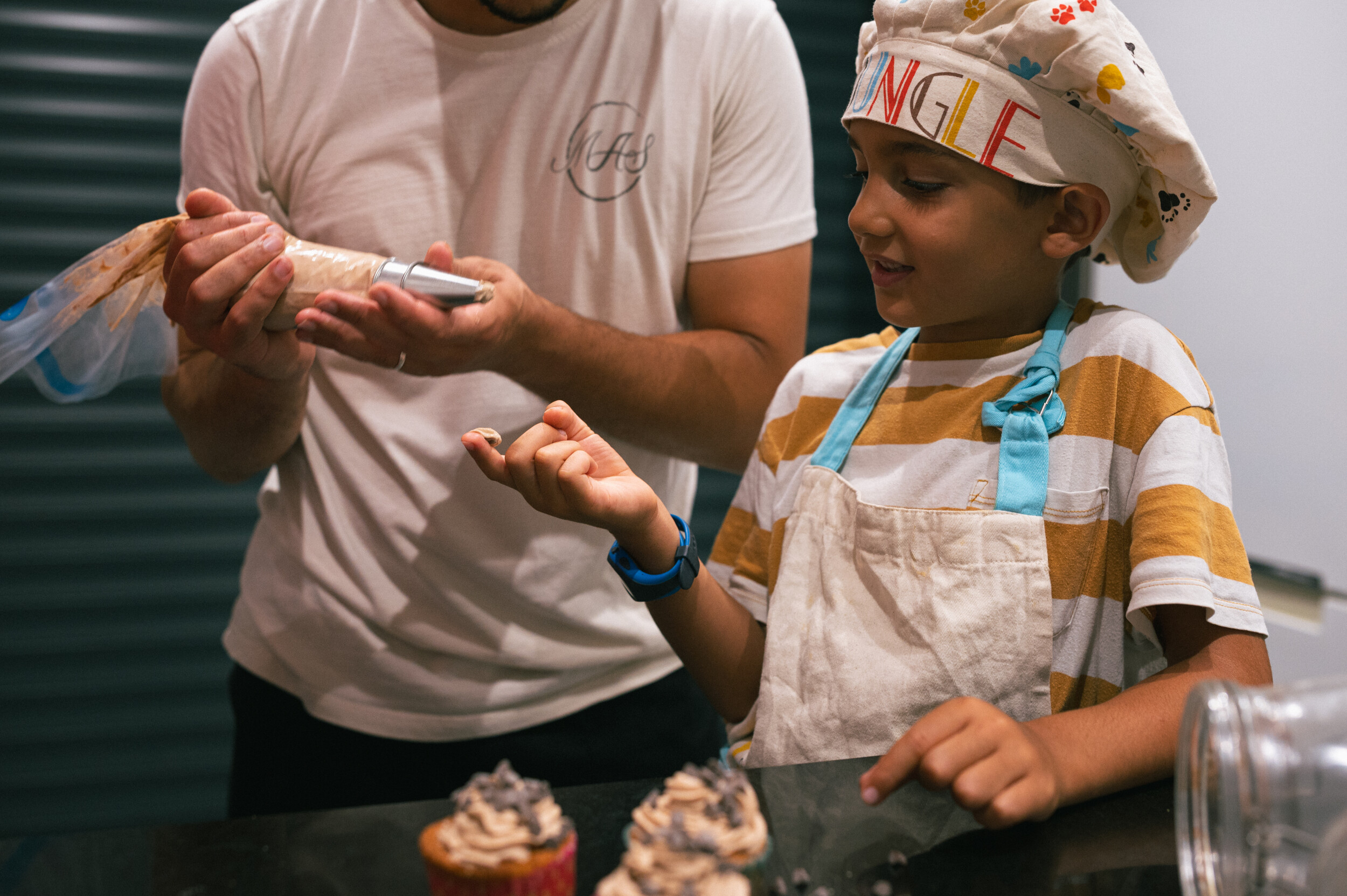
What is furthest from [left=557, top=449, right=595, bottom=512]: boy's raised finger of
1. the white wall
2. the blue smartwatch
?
the white wall

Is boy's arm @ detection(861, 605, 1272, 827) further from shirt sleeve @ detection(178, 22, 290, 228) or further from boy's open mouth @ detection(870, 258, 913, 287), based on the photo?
shirt sleeve @ detection(178, 22, 290, 228)

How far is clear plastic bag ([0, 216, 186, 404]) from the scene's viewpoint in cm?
131

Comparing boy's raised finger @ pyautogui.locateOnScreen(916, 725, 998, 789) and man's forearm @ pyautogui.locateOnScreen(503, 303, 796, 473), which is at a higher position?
boy's raised finger @ pyautogui.locateOnScreen(916, 725, 998, 789)

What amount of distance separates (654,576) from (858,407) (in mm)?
370

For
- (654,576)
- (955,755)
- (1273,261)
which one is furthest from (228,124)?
(1273,261)

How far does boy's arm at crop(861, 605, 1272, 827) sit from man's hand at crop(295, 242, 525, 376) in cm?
71

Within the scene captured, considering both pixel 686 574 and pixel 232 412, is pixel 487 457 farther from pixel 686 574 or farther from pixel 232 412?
pixel 232 412

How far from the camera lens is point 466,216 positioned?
5.26ft

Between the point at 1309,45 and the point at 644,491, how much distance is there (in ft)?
6.35

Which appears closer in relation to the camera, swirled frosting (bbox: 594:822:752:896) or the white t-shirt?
swirled frosting (bbox: 594:822:752:896)

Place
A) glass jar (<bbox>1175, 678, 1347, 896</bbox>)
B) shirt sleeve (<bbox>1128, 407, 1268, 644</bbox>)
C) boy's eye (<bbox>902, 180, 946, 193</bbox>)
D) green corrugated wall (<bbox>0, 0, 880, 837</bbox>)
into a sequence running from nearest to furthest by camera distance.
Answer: glass jar (<bbox>1175, 678, 1347, 896</bbox>), shirt sleeve (<bbox>1128, 407, 1268, 644</bbox>), boy's eye (<bbox>902, 180, 946, 193</bbox>), green corrugated wall (<bbox>0, 0, 880, 837</bbox>)

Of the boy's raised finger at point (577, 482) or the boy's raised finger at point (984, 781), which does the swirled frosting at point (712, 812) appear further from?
the boy's raised finger at point (577, 482)

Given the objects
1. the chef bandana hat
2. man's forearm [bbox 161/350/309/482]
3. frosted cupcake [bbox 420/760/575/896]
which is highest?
the chef bandana hat

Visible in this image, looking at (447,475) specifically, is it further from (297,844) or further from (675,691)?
(297,844)
